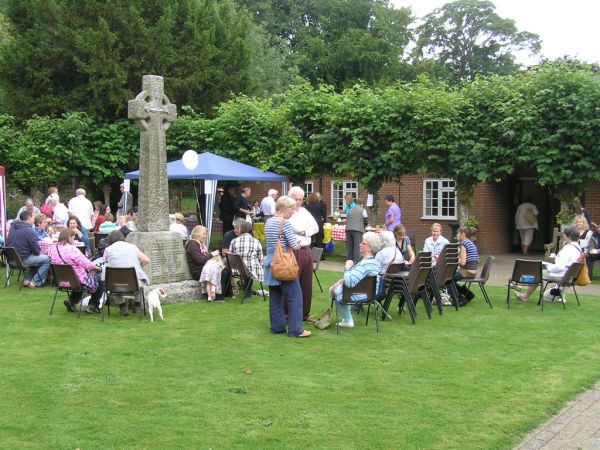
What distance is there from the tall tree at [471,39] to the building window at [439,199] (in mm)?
26935

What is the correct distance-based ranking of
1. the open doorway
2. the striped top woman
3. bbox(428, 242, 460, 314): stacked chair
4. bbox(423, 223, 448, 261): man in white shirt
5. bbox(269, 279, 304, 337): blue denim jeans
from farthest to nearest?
the open doorway
bbox(423, 223, 448, 261): man in white shirt
the striped top woman
bbox(428, 242, 460, 314): stacked chair
bbox(269, 279, 304, 337): blue denim jeans

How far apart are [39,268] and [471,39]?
43.0 meters

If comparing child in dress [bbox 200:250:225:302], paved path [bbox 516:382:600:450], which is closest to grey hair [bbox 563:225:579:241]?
paved path [bbox 516:382:600:450]

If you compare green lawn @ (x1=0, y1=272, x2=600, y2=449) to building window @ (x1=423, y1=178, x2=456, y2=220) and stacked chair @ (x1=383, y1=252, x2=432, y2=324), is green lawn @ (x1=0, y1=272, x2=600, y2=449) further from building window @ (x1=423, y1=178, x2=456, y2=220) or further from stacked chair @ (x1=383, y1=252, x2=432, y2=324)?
building window @ (x1=423, y1=178, x2=456, y2=220)

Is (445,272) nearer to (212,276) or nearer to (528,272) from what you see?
(528,272)

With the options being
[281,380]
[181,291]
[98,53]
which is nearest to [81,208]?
[181,291]

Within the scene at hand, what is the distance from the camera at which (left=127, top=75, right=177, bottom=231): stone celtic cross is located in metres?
11.1

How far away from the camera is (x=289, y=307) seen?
28.0ft

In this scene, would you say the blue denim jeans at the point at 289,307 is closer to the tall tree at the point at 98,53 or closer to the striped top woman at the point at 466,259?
the striped top woman at the point at 466,259

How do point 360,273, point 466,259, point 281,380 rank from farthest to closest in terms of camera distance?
point 466,259 → point 360,273 → point 281,380

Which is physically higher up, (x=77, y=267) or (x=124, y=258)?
(x=124, y=258)

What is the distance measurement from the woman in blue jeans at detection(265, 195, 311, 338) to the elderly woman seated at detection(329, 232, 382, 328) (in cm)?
66

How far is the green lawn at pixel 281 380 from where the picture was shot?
17.2 ft

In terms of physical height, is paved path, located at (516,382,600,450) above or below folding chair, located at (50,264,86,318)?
below
